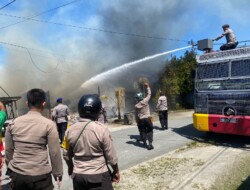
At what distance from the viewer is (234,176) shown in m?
6.06

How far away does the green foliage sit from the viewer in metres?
25.6

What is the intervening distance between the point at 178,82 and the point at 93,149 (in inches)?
911

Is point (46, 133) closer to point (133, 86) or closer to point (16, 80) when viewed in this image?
point (133, 86)

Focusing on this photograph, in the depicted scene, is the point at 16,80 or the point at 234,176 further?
the point at 16,80

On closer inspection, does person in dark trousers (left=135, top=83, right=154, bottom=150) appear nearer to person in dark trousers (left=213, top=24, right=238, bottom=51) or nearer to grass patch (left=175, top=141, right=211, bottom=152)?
grass patch (left=175, top=141, right=211, bottom=152)

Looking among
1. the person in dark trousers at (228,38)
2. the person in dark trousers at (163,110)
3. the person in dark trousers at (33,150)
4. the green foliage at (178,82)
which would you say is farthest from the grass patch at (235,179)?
the green foliage at (178,82)

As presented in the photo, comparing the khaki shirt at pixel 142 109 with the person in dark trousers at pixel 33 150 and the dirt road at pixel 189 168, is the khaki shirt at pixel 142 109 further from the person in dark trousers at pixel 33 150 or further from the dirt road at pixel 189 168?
the person in dark trousers at pixel 33 150

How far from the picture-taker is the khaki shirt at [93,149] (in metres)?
3.15

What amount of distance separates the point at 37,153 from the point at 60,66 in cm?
2626

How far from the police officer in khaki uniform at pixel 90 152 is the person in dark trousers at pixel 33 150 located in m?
0.32

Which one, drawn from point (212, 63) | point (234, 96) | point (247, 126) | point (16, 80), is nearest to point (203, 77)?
point (212, 63)

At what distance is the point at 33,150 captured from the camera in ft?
11.3

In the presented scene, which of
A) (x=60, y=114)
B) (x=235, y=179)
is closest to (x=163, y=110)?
(x=60, y=114)

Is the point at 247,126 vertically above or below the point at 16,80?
below
